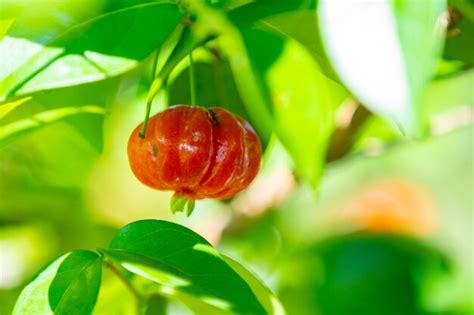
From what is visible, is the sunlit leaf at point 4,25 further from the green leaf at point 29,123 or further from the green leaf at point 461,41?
the green leaf at point 461,41

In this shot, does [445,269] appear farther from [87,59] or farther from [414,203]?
[87,59]

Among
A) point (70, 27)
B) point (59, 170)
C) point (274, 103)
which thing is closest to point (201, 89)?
point (274, 103)

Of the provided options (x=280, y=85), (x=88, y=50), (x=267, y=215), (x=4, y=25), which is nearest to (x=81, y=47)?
(x=88, y=50)

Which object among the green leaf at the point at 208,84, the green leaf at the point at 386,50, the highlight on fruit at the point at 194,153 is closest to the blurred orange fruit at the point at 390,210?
the green leaf at the point at 208,84

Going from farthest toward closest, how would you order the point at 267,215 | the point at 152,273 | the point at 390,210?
the point at 390,210
the point at 267,215
the point at 152,273

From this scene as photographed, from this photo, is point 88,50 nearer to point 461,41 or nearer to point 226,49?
point 226,49

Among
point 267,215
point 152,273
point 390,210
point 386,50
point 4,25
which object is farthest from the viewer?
point 390,210
